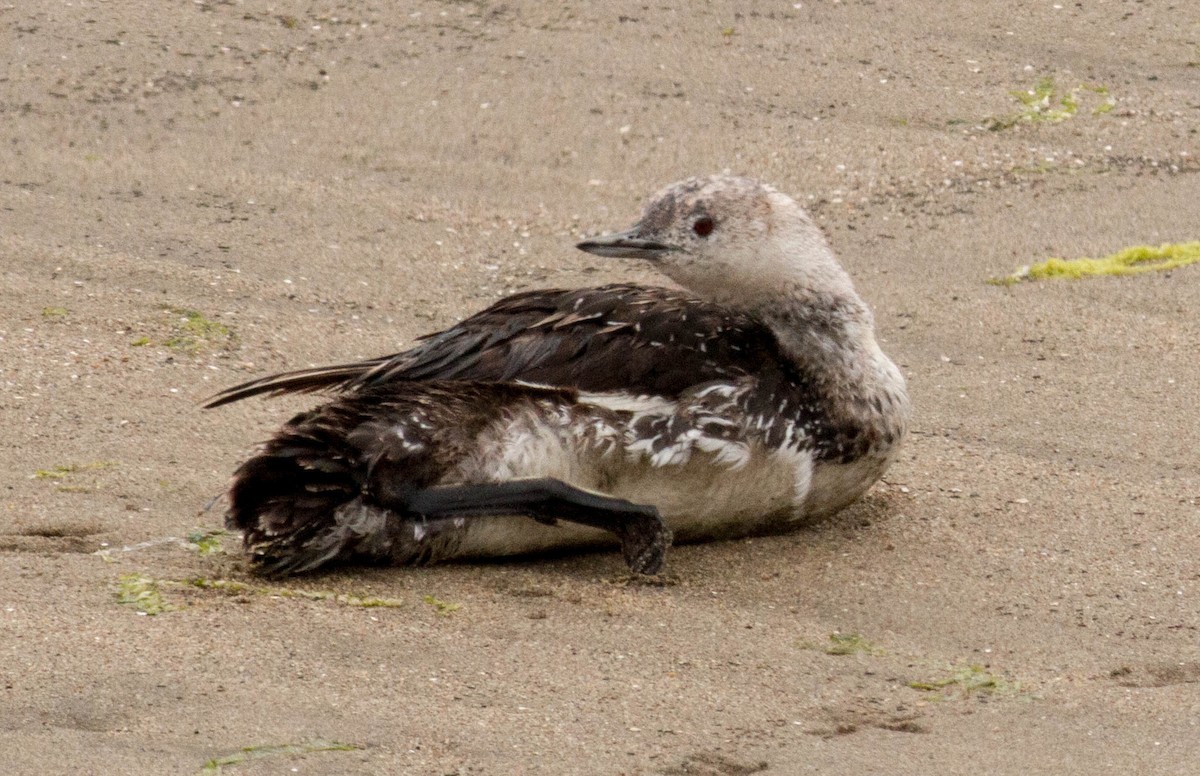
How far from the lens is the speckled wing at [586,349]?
4.78 m

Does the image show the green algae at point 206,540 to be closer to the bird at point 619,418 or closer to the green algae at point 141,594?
the bird at point 619,418

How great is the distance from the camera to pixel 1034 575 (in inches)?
186

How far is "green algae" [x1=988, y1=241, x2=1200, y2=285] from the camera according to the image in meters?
6.81

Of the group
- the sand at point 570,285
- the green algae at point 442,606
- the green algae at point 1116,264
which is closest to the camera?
the sand at point 570,285

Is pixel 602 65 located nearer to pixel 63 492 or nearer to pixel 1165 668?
pixel 63 492

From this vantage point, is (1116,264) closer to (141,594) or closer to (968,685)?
(968,685)

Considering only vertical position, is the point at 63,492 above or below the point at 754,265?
below

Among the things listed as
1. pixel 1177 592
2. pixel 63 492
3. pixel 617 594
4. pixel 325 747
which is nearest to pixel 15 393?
pixel 63 492

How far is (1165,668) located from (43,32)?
6.12 m

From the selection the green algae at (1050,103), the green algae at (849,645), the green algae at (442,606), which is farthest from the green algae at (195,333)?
the green algae at (1050,103)

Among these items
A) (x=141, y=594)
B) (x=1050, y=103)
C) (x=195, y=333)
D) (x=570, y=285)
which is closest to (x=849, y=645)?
(x=141, y=594)

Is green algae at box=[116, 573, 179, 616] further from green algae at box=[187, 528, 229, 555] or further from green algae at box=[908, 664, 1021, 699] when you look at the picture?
green algae at box=[908, 664, 1021, 699]

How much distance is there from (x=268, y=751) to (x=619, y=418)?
61.5 inches

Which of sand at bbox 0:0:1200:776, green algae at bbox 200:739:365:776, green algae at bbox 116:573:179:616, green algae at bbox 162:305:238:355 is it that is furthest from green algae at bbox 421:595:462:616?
green algae at bbox 162:305:238:355
